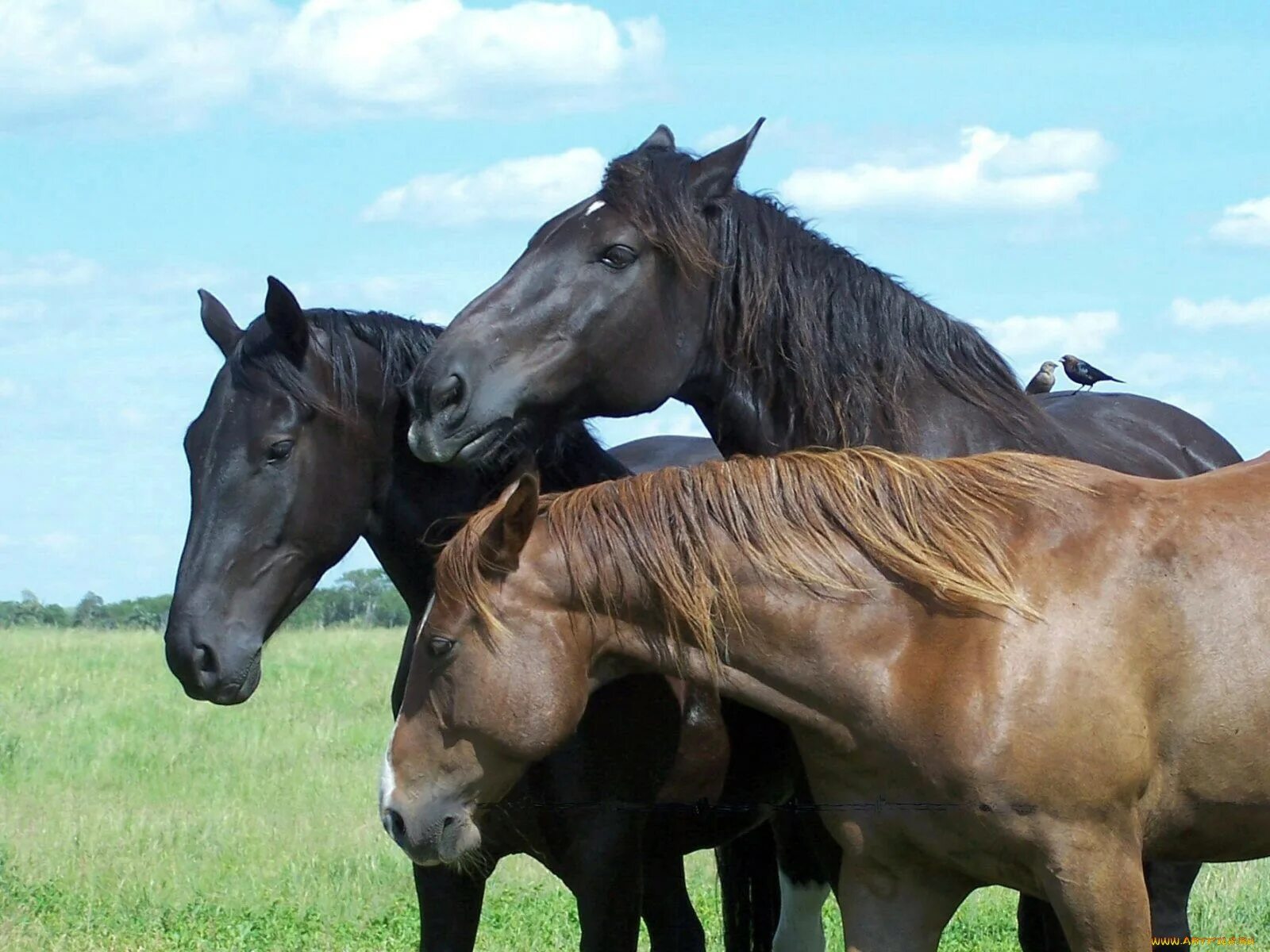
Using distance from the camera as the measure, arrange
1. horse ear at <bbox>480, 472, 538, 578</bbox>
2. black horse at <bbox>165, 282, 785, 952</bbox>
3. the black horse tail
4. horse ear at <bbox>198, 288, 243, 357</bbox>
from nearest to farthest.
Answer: horse ear at <bbox>480, 472, 538, 578</bbox>
black horse at <bbox>165, 282, 785, 952</bbox>
horse ear at <bbox>198, 288, 243, 357</bbox>
the black horse tail

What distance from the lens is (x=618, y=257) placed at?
3.85 meters

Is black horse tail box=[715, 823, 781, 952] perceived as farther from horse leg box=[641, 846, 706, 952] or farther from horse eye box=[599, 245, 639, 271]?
horse eye box=[599, 245, 639, 271]

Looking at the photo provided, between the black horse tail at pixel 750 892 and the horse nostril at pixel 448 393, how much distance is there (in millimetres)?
1967

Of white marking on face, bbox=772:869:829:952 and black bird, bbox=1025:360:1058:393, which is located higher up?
black bird, bbox=1025:360:1058:393

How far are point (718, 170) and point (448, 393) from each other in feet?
2.97

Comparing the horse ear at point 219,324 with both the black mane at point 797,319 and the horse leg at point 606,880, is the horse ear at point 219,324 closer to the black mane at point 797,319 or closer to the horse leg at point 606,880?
the black mane at point 797,319

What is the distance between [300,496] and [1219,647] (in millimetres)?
2111

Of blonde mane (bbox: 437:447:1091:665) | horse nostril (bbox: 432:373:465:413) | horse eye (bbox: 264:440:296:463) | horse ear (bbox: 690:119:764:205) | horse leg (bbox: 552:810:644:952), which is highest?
horse ear (bbox: 690:119:764:205)

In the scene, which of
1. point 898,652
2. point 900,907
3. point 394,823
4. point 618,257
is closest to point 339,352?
point 618,257

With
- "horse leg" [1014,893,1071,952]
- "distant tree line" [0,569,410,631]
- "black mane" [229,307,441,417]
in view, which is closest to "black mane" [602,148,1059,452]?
"black mane" [229,307,441,417]

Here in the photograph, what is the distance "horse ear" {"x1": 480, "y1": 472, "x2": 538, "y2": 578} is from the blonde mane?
23mm

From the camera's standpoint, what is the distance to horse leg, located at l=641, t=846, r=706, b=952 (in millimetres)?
4652

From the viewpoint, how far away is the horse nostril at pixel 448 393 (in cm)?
370

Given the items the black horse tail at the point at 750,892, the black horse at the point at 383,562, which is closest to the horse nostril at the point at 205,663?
the black horse at the point at 383,562
